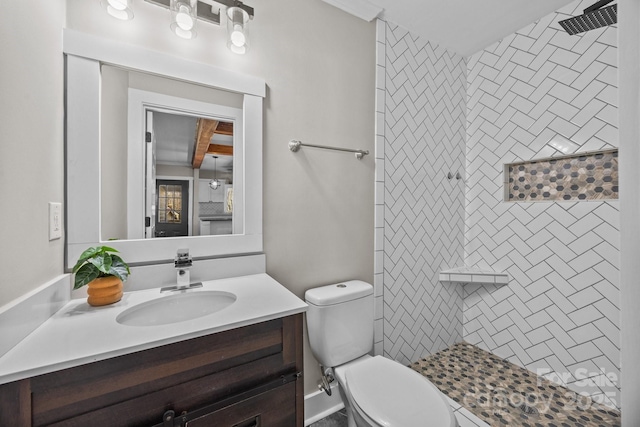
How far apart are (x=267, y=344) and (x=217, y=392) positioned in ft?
0.63

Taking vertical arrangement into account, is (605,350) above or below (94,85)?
below

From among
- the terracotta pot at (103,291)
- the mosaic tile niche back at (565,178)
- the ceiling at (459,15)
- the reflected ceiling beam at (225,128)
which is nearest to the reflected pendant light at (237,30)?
the reflected ceiling beam at (225,128)

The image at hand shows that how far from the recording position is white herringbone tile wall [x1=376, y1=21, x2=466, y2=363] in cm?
180

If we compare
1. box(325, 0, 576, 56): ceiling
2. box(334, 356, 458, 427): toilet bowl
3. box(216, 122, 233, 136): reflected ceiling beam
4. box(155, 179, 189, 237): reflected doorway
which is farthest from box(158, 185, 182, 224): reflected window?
box(325, 0, 576, 56): ceiling

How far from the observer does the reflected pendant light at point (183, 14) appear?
110cm

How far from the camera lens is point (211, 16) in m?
1.22

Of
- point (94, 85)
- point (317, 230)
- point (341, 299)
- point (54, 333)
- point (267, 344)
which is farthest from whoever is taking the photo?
point (317, 230)

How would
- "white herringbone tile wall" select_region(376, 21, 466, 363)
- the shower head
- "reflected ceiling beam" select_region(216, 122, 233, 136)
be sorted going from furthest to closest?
"white herringbone tile wall" select_region(376, 21, 466, 363), "reflected ceiling beam" select_region(216, 122, 233, 136), the shower head

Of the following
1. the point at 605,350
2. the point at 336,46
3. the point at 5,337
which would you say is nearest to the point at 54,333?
the point at 5,337

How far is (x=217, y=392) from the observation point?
797 mm

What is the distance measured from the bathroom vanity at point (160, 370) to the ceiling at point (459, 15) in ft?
5.99

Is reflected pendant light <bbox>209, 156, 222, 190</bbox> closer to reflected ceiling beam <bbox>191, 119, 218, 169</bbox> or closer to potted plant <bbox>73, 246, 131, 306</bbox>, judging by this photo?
reflected ceiling beam <bbox>191, 119, 218, 169</bbox>

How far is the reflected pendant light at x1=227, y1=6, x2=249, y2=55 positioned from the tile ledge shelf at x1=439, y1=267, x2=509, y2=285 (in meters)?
2.06

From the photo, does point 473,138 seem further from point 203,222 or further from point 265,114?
point 203,222
